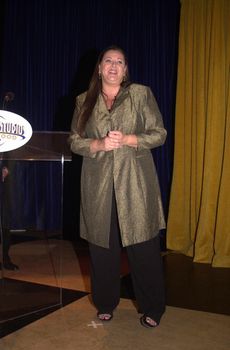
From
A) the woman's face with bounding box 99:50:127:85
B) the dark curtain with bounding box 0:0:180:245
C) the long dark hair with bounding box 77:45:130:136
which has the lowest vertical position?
the long dark hair with bounding box 77:45:130:136

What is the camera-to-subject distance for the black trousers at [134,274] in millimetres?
2064

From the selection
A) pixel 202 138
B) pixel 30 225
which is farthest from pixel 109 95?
pixel 202 138

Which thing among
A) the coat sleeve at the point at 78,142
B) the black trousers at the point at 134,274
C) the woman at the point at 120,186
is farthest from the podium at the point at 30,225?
the black trousers at the point at 134,274

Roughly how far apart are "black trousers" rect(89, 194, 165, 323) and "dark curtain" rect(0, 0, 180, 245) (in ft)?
7.20

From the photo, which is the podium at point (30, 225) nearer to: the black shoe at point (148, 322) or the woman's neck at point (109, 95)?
the woman's neck at point (109, 95)

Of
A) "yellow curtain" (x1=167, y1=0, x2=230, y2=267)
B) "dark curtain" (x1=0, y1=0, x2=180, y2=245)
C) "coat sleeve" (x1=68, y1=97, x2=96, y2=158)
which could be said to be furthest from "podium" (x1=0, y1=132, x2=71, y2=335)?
"dark curtain" (x1=0, y1=0, x2=180, y2=245)

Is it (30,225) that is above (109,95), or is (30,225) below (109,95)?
below

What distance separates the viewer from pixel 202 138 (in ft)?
12.5

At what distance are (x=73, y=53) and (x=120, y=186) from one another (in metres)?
3.11

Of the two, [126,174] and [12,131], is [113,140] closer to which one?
[126,174]

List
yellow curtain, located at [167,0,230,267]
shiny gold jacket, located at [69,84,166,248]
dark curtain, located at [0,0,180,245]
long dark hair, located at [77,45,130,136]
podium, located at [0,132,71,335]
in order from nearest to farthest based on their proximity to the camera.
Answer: shiny gold jacket, located at [69,84,166,248] < long dark hair, located at [77,45,130,136] < podium, located at [0,132,71,335] < yellow curtain, located at [167,0,230,267] < dark curtain, located at [0,0,180,245]

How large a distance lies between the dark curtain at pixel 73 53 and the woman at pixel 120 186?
7.11 feet

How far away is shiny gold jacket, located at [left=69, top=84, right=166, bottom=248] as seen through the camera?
2.03 metres

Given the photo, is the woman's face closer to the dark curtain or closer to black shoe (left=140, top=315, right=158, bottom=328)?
black shoe (left=140, top=315, right=158, bottom=328)
